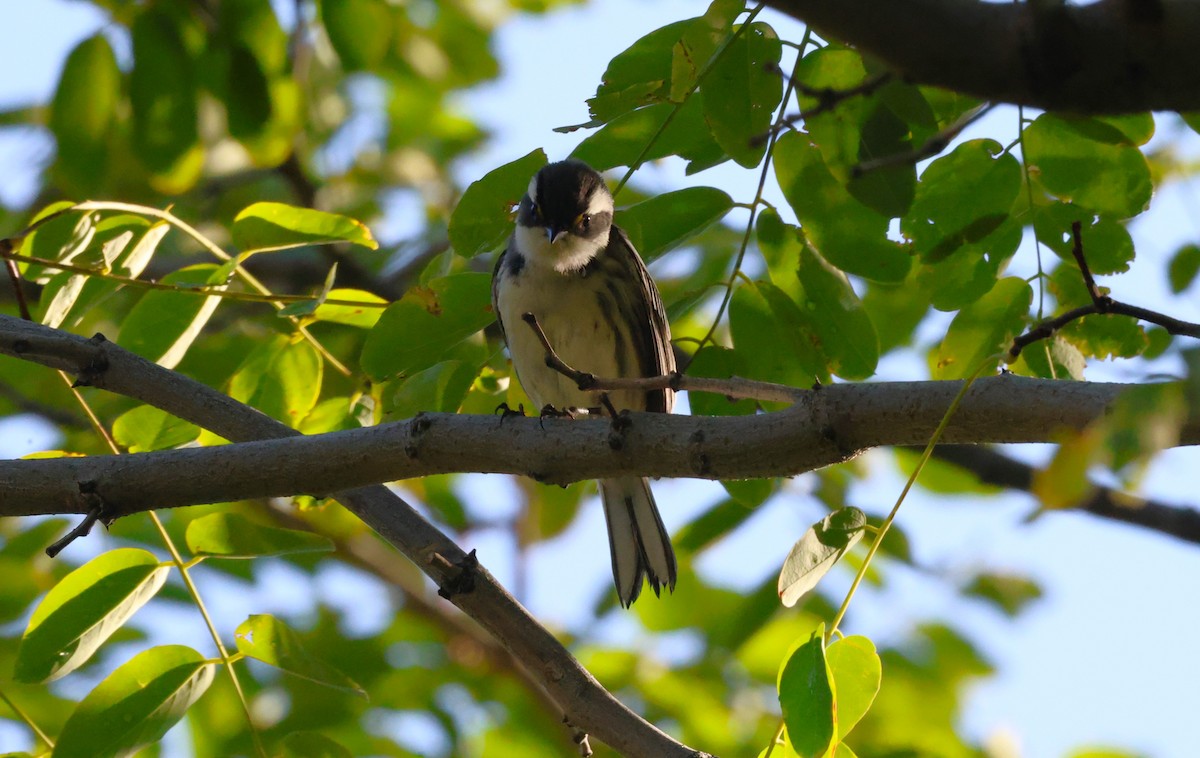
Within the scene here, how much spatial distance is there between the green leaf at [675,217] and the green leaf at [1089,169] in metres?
0.88

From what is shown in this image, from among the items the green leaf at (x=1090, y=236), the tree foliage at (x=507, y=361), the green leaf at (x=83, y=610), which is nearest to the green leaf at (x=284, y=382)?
the tree foliage at (x=507, y=361)

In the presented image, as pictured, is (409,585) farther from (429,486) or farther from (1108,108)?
(1108,108)

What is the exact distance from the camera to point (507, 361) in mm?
4359

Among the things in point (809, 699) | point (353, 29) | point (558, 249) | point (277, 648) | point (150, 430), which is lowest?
point (809, 699)

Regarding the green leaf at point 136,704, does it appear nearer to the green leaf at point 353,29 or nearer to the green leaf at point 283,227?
the green leaf at point 283,227

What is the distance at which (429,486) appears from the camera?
21.9ft

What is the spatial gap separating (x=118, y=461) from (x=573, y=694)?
128cm

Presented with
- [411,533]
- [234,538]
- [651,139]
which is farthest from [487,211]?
[234,538]

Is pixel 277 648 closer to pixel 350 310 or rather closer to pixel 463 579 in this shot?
pixel 463 579

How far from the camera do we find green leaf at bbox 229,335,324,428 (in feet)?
12.8

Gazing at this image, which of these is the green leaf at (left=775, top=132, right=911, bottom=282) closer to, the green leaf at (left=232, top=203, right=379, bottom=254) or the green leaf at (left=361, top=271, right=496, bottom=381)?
the green leaf at (left=361, top=271, right=496, bottom=381)

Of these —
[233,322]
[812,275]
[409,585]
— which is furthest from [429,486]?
[812,275]

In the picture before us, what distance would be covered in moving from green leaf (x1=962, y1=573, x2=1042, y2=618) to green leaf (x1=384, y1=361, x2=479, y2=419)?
279 cm

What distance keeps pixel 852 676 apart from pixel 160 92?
3767mm
